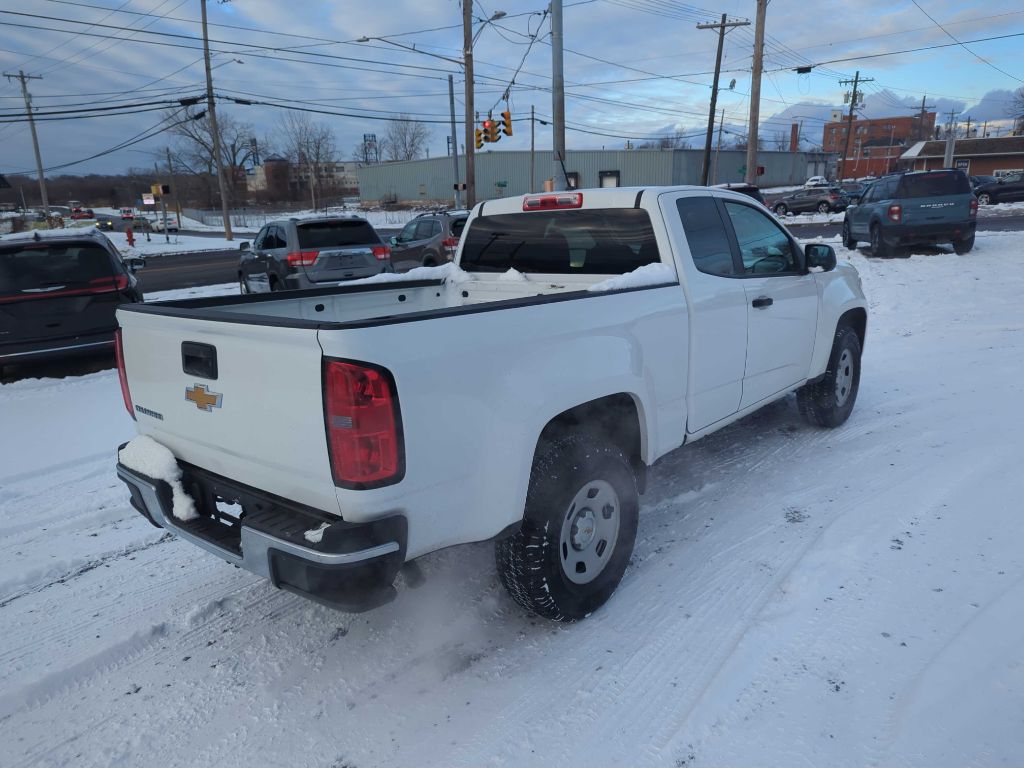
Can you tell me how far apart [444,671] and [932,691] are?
1.90 meters

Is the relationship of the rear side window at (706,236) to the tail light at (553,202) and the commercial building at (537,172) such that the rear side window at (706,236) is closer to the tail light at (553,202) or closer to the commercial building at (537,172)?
the tail light at (553,202)

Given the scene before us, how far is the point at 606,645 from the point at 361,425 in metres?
1.56

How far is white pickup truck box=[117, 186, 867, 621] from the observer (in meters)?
2.24

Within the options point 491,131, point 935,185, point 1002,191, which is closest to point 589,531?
point 935,185

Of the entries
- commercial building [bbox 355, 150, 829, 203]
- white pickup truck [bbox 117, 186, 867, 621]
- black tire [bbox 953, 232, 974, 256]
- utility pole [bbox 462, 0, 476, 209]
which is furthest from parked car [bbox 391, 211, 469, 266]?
commercial building [bbox 355, 150, 829, 203]

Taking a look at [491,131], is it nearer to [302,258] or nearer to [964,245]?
[302,258]

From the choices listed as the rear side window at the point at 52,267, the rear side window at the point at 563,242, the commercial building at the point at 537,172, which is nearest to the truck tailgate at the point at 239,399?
the rear side window at the point at 563,242

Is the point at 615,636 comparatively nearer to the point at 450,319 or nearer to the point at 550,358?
the point at 550,358

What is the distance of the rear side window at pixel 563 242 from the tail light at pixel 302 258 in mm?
7623

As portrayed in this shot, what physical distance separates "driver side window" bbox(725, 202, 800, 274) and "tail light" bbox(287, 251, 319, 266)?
8.73m

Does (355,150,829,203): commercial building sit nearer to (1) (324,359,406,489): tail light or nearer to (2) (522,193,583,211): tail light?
(2) (522,193,583,211): tail light

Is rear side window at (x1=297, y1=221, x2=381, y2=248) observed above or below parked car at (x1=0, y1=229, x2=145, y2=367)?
above

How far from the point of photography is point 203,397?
8.86 ft

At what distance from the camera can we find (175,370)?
2857 millimetres
